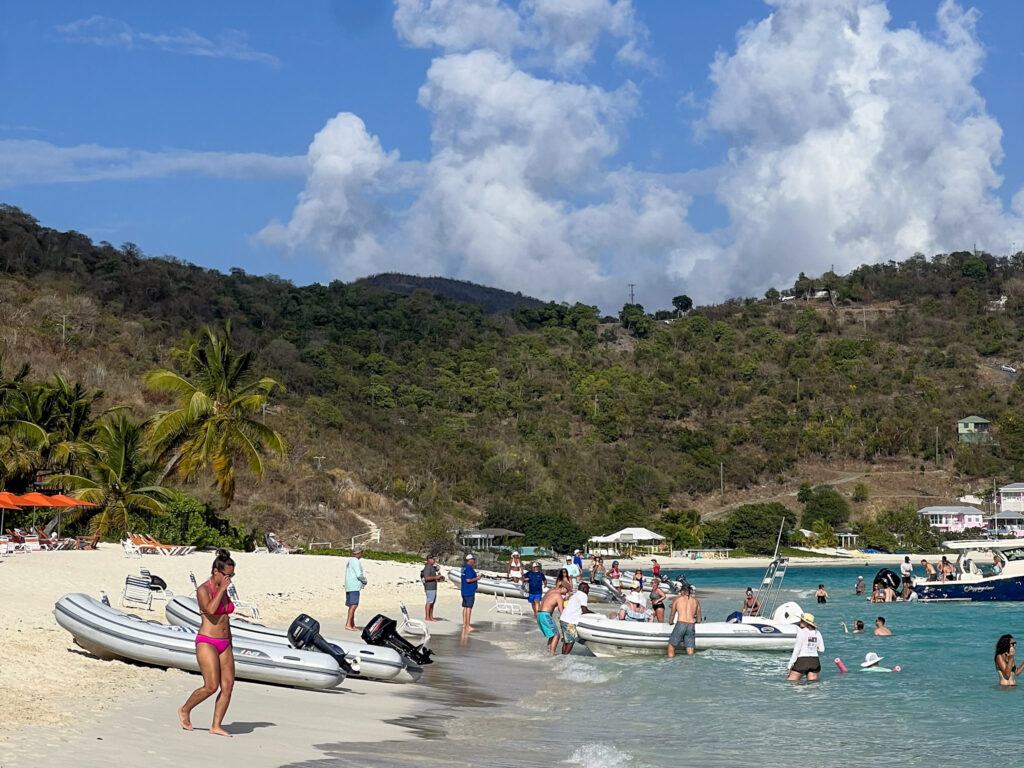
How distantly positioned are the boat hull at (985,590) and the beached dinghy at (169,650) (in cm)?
2458

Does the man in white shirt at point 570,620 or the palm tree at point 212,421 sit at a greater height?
the palm tree at point 212,421

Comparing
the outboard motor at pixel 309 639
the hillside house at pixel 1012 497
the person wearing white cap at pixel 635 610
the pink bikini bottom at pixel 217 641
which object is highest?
the hillside house at pixel 1012 497

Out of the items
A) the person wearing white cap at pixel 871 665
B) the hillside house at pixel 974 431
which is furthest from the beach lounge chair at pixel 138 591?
the hillside house at pixel 974 431

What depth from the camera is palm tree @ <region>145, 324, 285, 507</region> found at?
109 ft

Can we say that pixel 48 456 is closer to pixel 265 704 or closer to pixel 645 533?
pixel 265 704

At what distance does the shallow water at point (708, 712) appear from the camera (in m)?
10.3

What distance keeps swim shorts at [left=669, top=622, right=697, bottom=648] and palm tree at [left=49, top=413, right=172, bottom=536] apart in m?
19.1

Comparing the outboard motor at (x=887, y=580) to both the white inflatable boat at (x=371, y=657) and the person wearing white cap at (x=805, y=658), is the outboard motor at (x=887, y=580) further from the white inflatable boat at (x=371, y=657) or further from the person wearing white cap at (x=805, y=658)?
the white inflatable boat at (x=371, y=657)

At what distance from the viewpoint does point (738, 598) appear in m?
36.2

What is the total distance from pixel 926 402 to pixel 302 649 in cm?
9304

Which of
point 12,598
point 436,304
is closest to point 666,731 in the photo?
point 12,598

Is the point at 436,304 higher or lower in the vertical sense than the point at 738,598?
higher

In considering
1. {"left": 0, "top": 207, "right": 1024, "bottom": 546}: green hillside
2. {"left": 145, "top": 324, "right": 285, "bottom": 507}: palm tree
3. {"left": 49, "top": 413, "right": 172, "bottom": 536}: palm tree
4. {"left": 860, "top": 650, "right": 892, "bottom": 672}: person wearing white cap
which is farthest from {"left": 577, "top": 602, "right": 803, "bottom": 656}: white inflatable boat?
{"left": 0, "top": 207, "right": 1024, "bottom": 546}: green hillside

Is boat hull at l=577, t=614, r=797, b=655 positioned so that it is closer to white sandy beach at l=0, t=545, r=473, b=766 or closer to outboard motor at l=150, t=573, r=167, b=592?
white sandy beach at l=0, t=545, r=473, b=766
